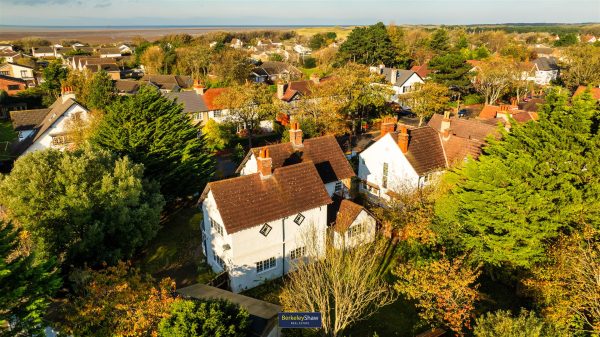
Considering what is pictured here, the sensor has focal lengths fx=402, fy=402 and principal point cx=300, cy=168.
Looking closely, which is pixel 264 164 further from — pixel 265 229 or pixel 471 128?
pixel 471 128

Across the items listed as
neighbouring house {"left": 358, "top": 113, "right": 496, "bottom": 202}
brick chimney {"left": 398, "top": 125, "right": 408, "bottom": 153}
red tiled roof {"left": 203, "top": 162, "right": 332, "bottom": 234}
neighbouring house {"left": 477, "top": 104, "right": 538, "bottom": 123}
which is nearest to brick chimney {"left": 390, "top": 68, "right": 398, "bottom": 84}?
neighbouring house {"left": 477, "top": 104, "right": 538, "bottom": 123}

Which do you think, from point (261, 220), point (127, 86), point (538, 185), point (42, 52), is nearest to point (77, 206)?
point (261, 220)

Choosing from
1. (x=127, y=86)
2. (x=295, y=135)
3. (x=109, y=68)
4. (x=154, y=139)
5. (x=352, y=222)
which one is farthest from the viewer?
(x=109, y=68)

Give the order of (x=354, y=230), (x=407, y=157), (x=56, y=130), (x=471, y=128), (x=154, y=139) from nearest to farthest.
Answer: (x=354, y=230), (x=407, y=157), (x=154, y=139), (x=471, y=128), (x=56, y=130)

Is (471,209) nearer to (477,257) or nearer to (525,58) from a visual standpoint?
(477,257)

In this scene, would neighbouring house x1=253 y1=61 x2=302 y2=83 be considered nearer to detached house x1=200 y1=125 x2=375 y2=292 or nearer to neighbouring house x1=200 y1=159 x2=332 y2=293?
detached house x1=200 y1=125 x2=375 y2=292

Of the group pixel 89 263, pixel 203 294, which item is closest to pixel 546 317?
pixel 203 294
